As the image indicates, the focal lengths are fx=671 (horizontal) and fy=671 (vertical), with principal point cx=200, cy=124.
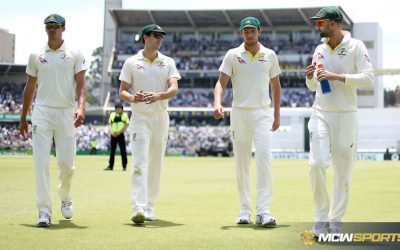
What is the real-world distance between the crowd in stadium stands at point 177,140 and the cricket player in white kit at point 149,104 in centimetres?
4114

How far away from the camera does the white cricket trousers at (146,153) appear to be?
8.26 metres

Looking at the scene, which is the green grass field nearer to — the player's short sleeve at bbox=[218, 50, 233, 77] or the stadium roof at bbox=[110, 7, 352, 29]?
the player's short sleeve at bbox=[218, 50, 233, 77]

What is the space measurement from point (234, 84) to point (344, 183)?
2.11 meters

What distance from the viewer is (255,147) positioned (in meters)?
8.20

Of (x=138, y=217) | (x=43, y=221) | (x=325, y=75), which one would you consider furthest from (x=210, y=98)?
(x=325, y=75)

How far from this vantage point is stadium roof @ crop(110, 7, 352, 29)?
222 feet

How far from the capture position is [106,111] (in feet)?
211

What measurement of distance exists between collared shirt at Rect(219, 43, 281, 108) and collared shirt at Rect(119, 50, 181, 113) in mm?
829

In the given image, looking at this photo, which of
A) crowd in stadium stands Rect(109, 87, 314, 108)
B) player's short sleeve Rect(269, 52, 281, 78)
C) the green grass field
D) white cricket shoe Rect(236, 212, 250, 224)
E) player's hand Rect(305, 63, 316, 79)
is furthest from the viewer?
crowd in stadium stands Rect(109, 87, 314, 108)

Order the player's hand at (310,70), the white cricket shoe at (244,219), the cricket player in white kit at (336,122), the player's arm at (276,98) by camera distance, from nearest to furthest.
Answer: the cricket player in white kit at (336,122) < the player's hand at (310,70) < the white cricket shoe at (244,219) < the player's arm at (276,98)

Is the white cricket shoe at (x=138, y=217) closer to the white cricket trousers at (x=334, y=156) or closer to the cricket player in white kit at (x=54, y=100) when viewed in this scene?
the cricket player in white kit at (x=54, y=100)

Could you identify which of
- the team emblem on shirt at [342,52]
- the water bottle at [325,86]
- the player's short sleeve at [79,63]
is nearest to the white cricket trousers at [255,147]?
the water bottle at [325,86]

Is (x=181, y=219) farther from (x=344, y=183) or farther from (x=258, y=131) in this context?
(x=344, y=183)

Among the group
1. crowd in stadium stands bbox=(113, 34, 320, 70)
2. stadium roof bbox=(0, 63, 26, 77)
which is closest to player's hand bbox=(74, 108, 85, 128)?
stadium roof bbox=(0, 63, 26, 77)
